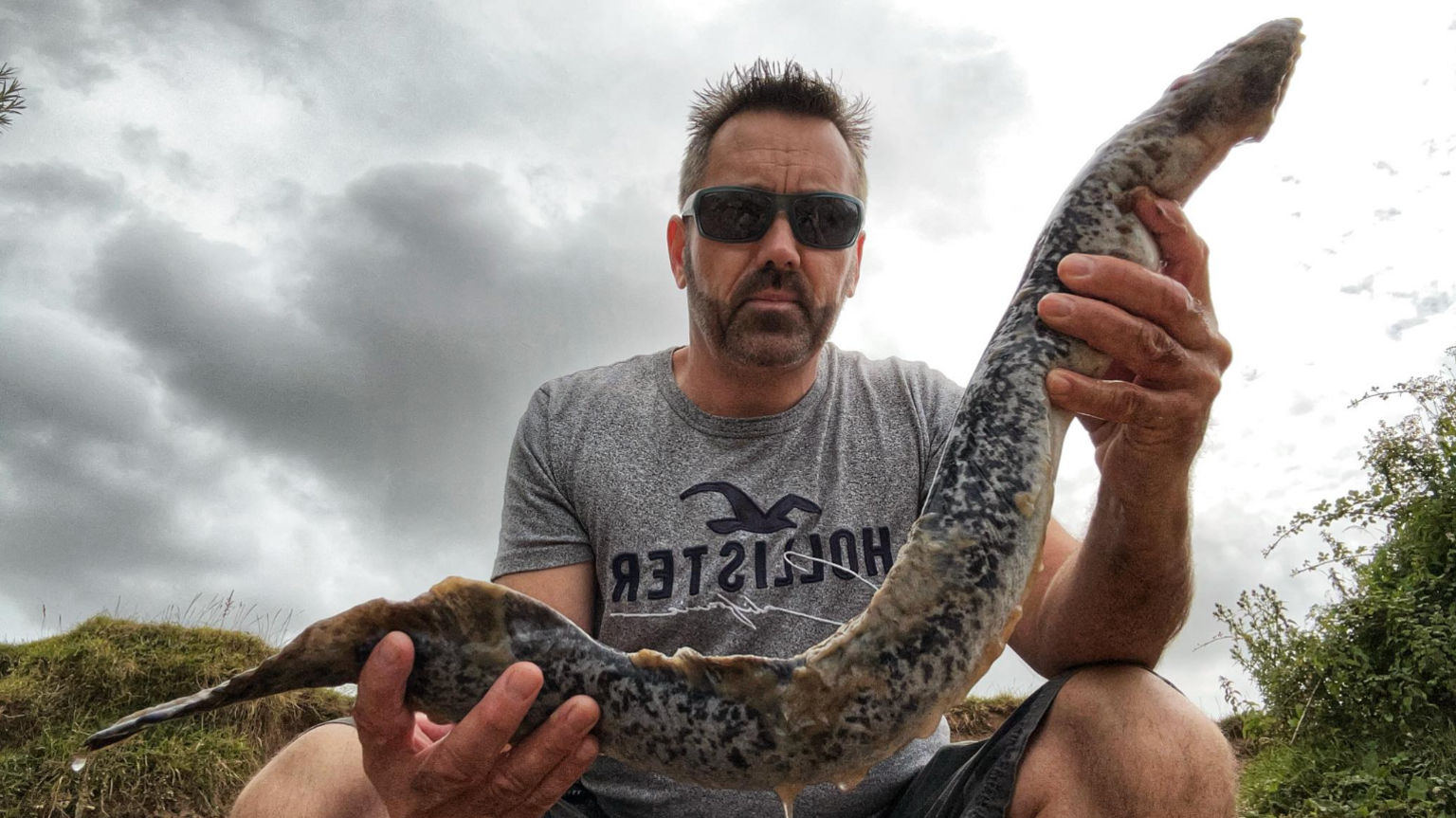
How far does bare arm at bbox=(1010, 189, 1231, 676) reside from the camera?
2658 mm

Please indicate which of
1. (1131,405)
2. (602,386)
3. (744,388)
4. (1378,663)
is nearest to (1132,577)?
(1131,405)

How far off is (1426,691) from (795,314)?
20.9 feet

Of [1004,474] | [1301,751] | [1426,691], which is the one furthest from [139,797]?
[1426,691]

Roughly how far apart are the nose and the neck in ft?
1.59

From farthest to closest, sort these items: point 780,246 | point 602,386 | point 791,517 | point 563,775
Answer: point 602,386, point 780,246, point 791,517, point 563,775

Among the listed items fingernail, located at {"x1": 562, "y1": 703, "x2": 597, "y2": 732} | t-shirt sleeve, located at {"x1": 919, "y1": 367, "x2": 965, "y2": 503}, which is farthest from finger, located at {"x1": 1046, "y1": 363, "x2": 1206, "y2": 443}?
t-shirt sleeve, located at {"x1": 919, "y1": 367, "x2": 965, "y2": 503}

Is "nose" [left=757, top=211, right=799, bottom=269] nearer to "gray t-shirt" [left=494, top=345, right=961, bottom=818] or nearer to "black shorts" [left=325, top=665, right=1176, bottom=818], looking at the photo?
"gray t-shirt" [left=494, top=345, right=961, bottom=818]

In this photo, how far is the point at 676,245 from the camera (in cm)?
543

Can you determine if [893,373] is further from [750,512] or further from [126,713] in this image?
[126,713]

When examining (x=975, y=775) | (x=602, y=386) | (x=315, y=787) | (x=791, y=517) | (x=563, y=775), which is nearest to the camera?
(x=563, y=775)

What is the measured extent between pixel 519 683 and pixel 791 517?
6.80 feet

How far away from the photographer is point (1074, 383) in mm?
2588

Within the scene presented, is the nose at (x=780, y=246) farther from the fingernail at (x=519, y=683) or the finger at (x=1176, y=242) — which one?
the fingernail at (x=519, y=683)

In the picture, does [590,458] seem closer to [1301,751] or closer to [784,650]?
[784,650]
